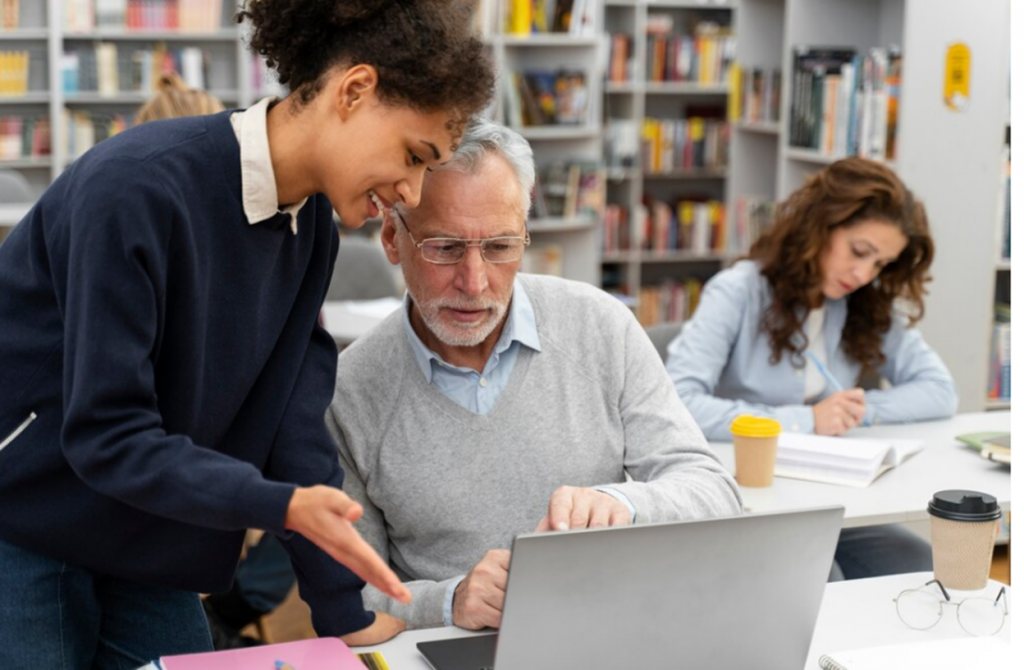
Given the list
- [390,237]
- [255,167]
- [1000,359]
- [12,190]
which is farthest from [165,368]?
[12,190]

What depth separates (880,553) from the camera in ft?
7.79

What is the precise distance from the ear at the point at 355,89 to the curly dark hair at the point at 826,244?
1.63 metres

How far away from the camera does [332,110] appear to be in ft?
3.98

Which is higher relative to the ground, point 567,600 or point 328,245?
point 328,245

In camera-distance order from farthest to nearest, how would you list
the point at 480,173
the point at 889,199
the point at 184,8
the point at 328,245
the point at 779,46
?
the point at 184,8 < the point at 779,46 < the point at 889,199 < the point at 480,173 < the point at 328,245

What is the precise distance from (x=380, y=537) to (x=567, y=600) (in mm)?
664

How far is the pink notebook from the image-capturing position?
4.17 feet

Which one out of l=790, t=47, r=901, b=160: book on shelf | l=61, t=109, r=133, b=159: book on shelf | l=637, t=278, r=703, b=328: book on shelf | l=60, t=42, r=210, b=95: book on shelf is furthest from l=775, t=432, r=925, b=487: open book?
l=61, t=109, r=133, b=159: book on shelf

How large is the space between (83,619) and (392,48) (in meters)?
0.75

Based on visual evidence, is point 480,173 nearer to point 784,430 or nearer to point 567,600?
point 567,600

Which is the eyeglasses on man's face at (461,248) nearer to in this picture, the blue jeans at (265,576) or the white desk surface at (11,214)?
the blue jeans at (265,576)

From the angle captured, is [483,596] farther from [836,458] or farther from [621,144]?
[621,144]

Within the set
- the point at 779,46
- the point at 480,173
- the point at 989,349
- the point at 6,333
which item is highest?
the point at 779,46

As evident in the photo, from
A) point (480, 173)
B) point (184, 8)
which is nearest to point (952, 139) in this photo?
point (480, 173)
